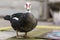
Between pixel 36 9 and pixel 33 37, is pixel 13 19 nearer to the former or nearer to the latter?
pixel 33 37

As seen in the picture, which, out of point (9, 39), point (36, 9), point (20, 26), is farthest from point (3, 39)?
point (36, 9)

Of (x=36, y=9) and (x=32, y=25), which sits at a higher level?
(x=32, y=25)

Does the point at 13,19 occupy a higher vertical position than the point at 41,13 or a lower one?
higher

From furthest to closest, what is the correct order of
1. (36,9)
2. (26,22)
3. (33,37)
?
(36,9)
(33,37)
(26,22)

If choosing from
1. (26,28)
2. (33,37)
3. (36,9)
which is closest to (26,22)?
(26,28)

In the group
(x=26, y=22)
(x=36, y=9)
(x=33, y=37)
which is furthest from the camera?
(x=36, y=9)

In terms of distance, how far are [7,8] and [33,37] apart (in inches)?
112

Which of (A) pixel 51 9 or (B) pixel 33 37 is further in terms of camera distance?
(A) pixel 51 9

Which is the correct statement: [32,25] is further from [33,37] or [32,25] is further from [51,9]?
[51,9]

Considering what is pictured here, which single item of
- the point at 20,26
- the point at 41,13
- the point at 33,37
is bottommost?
the point at 41,13

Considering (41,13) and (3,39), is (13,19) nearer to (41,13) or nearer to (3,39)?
(3,39)

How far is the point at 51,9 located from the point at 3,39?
121 inches

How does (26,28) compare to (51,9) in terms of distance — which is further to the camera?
(51,9)

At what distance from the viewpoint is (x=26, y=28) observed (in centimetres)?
254
